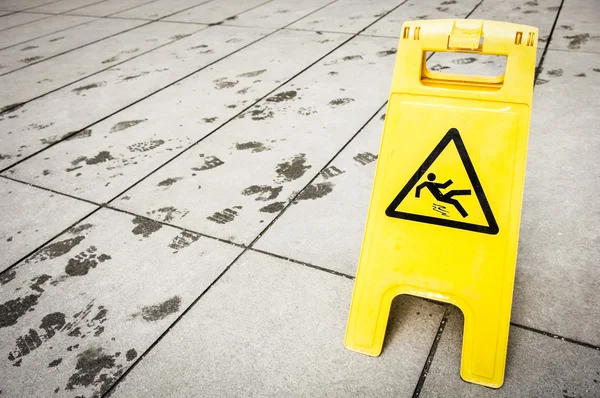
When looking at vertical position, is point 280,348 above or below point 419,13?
below

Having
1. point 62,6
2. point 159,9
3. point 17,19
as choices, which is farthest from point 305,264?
point 62,6

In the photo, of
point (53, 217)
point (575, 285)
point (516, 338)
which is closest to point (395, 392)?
point (516, 338)

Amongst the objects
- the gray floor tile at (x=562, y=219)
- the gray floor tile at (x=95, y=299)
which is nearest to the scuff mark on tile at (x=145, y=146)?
the gray floor tile at (x=95, y=299)

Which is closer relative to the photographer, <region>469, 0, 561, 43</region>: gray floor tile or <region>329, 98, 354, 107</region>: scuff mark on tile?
<region>329, 98, 354, 107</region>: scuff mark on tile

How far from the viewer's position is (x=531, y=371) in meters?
1.21

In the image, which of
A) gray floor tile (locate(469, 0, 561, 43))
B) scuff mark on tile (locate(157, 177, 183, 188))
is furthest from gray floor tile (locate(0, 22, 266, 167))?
gray floor tile (locate(469, 0, 561, 43))

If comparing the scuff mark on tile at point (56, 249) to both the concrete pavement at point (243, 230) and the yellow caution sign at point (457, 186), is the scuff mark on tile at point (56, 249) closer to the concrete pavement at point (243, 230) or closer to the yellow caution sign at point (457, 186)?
the concrete pavement at point (243, 230)

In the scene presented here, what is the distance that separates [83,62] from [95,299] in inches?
133

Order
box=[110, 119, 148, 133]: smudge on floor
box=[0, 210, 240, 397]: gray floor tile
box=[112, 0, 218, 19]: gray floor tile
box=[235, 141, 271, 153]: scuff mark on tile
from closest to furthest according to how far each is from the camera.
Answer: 1. box=[0, 210, 240, 397]: gray floor tile
2. box=[235, 141, 271, 153]: scuff mark on tile
3. box=[110, 119, 148, 133]: smudge on floor
4. box=[112, 0, 218, 19]: gray floor tile

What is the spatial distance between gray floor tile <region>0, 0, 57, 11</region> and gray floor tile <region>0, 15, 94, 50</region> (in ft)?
4.61

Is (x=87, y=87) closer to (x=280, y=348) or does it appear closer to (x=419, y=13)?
(x=280, y=348)

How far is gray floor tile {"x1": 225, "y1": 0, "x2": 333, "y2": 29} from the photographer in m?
4.80

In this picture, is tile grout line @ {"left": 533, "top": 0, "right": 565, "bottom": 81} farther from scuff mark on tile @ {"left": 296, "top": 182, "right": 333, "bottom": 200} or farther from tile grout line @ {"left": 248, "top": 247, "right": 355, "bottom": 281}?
tile grout line @ {"left": 248, "top": 247, "right": 355, "bottom": 281}

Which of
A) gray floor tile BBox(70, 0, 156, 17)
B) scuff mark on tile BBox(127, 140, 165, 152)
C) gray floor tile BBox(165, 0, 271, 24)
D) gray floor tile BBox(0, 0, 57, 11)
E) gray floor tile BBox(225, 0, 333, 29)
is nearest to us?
scuff mark on tile BBox(127, 140, 165, 152)
